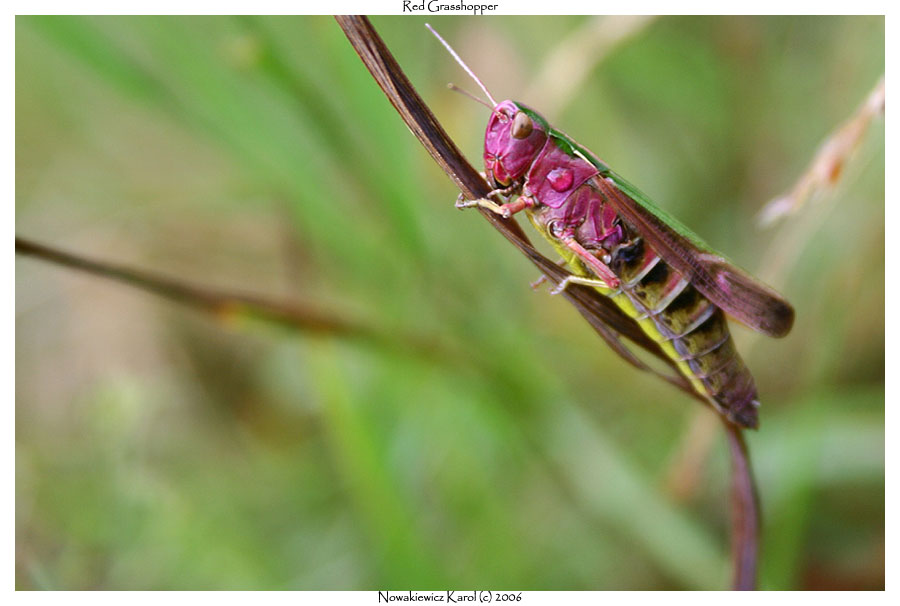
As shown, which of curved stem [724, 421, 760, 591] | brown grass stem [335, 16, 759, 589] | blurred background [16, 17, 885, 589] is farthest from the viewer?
blurred background [16, 17, 885, 589]

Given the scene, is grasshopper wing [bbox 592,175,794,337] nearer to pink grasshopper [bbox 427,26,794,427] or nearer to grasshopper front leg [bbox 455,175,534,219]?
pink grasshopper [bbox 427,26,794,427]

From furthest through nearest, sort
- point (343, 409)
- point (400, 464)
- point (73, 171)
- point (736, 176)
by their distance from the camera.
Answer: point (73, 171) < point (736, 176) < point (400, 464) < point (343, 409)

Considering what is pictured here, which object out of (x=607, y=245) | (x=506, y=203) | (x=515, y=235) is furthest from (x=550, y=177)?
(x=515, y=235)

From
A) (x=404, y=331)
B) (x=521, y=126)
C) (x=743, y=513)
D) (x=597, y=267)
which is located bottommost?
(x=404, y=331)

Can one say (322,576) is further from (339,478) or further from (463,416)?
(463,416)

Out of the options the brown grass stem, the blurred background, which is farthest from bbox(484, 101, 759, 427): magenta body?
the blurred background

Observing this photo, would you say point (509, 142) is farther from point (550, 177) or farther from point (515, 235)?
point (515, 235)

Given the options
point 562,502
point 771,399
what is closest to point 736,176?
point 771,399
